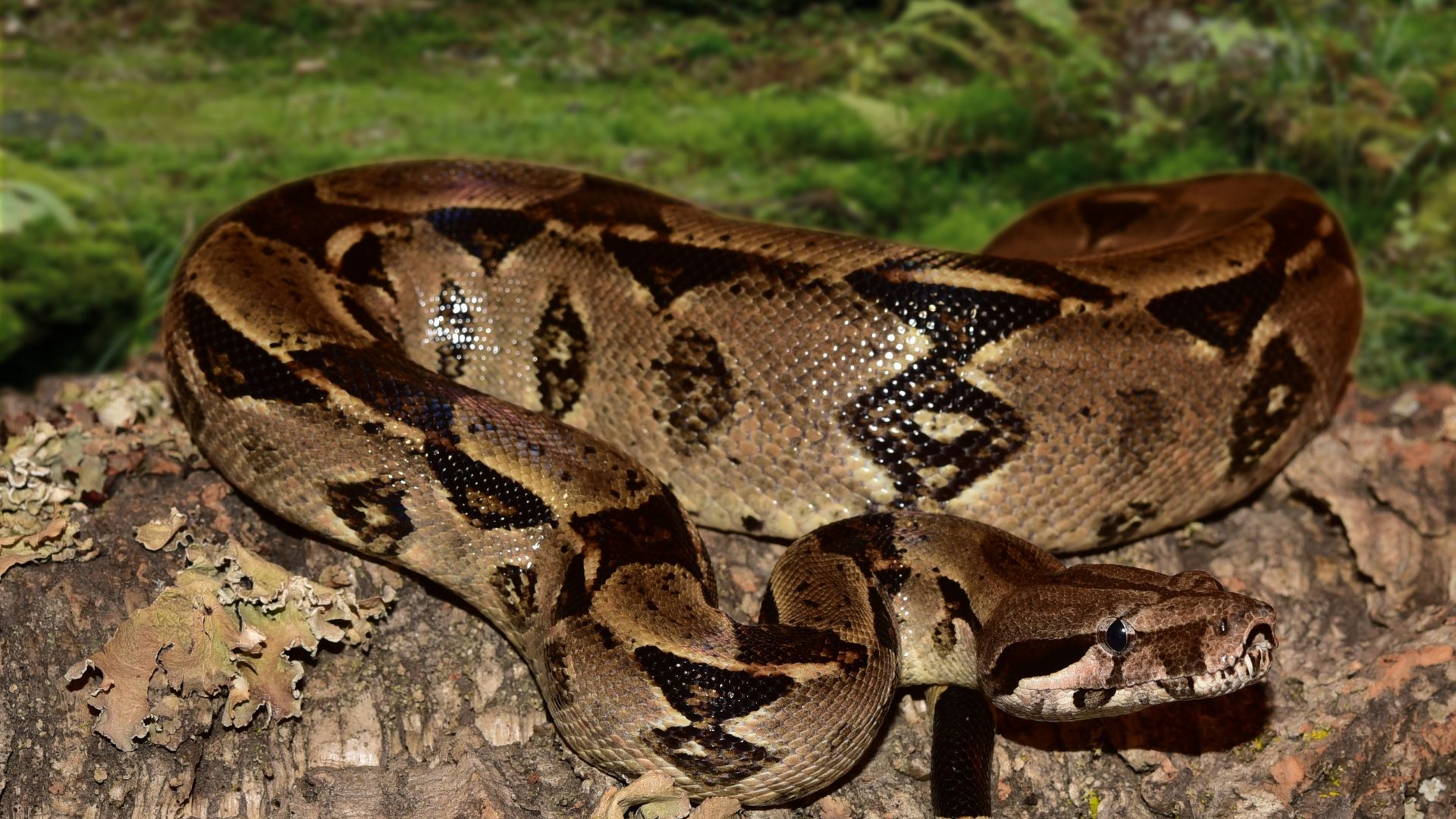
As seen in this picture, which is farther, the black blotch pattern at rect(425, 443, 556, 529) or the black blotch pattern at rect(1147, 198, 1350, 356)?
the black blotch pattern at rect(1147, 198, 1350, 356)

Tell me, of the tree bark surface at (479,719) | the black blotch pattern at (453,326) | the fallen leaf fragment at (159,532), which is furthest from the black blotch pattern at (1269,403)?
the fallen leaf fragment at (159,532)

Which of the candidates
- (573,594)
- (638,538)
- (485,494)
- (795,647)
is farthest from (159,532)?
(795,647)

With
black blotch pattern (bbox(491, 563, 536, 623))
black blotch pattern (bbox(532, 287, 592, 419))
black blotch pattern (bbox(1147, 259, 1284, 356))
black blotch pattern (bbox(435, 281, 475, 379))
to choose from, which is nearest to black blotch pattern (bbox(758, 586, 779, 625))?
black blotch pattern (bbox(491, 563, 536, 623))

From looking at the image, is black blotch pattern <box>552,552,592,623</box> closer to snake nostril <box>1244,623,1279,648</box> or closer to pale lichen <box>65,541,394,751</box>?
pale lichen <box>65,541,394,751</box>

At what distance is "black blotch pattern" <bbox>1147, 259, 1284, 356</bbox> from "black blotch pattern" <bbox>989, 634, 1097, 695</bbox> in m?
1.22

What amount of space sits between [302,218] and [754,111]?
267 centimetres

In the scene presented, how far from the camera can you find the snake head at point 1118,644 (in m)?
3.28

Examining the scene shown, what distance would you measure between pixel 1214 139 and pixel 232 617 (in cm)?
546

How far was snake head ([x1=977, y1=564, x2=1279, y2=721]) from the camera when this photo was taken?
328cm

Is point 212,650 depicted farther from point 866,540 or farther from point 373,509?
point 866,540

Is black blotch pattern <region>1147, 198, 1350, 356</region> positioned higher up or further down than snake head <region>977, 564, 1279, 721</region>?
higher up

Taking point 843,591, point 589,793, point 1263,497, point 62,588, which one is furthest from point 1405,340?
point 62,588

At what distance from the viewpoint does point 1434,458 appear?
193 inches

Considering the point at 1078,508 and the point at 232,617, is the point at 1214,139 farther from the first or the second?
the point at 232,617
